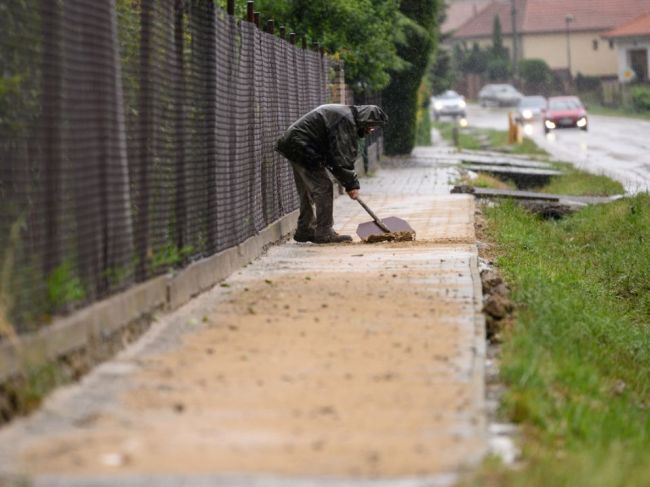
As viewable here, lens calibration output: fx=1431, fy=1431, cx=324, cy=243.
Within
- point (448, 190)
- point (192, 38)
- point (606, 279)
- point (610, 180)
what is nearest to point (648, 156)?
point (610, 180)

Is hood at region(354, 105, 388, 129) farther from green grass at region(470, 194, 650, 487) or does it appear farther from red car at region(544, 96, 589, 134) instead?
red car at region(544, 96, 589, 134)

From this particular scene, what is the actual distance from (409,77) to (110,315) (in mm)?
28410

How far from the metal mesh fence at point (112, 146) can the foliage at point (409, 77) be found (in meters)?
22.2

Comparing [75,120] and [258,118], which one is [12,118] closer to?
[75,120]

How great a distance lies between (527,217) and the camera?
1933 centimetres

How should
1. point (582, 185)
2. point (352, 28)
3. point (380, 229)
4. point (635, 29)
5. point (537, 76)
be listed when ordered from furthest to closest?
point (537, 76) < point (635, 29) < point (582, 185) < point (352, 28) < point (380, 229)

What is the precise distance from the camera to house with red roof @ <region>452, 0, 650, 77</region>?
10912 centimetres

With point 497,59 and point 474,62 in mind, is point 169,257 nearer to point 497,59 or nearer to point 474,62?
point 497,59

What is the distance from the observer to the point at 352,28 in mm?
25953

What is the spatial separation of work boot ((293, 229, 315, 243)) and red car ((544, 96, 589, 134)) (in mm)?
41548

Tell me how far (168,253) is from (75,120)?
83.9 inches

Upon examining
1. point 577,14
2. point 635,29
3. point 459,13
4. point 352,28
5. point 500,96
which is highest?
point 459,13

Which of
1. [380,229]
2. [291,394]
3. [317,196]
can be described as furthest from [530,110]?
[291,394]

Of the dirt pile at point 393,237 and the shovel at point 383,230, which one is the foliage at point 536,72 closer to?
the shovel at point 383,230
